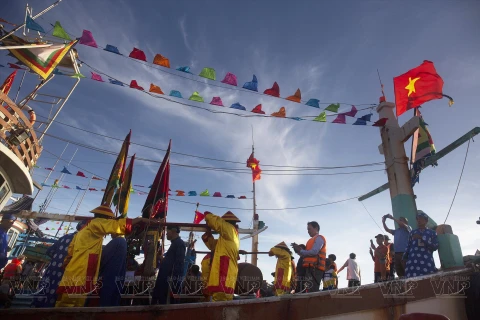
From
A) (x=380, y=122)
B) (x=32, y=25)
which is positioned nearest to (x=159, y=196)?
(x=32, y=25)

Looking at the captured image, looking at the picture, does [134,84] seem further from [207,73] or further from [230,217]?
[230,217]

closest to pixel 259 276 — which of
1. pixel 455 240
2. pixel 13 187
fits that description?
pixel 455 240

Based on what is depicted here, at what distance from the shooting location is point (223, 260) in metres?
4.34

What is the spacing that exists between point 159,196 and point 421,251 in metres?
5.72

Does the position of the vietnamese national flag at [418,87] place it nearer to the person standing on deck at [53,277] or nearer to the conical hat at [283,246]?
the conical hat at [283,246]

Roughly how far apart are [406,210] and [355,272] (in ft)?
8.43

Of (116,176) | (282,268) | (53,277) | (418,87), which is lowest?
(53,277)

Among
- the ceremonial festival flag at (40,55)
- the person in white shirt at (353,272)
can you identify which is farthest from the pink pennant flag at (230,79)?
the person in white shirt at (353,272)

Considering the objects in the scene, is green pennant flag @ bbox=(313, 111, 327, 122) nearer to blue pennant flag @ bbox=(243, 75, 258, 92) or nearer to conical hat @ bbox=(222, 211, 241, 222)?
blue pennant flag @ bbox=(243, 75, 258, 92)

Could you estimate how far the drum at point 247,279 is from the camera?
17.4 feet

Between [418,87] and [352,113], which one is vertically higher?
[418,87]

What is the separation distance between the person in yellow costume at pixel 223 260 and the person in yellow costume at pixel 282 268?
2565 millimetres

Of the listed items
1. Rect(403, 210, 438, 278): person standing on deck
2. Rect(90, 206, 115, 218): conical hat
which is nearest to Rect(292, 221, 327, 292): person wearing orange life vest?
Rect(403, 210, 438, 278): person standing on deck

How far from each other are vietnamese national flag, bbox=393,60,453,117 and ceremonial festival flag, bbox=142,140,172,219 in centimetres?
837
